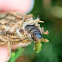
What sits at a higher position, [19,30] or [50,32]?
[19,30]

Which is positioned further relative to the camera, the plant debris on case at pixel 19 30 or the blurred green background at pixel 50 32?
the blurred green background at pixel 50 32

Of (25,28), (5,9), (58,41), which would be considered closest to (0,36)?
(25,28)

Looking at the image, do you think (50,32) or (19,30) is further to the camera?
(50,32)

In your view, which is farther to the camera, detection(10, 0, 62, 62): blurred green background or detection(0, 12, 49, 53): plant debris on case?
detection(10, 0, 62, 62): blurred green background

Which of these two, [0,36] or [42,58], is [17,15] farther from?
[42,58]
